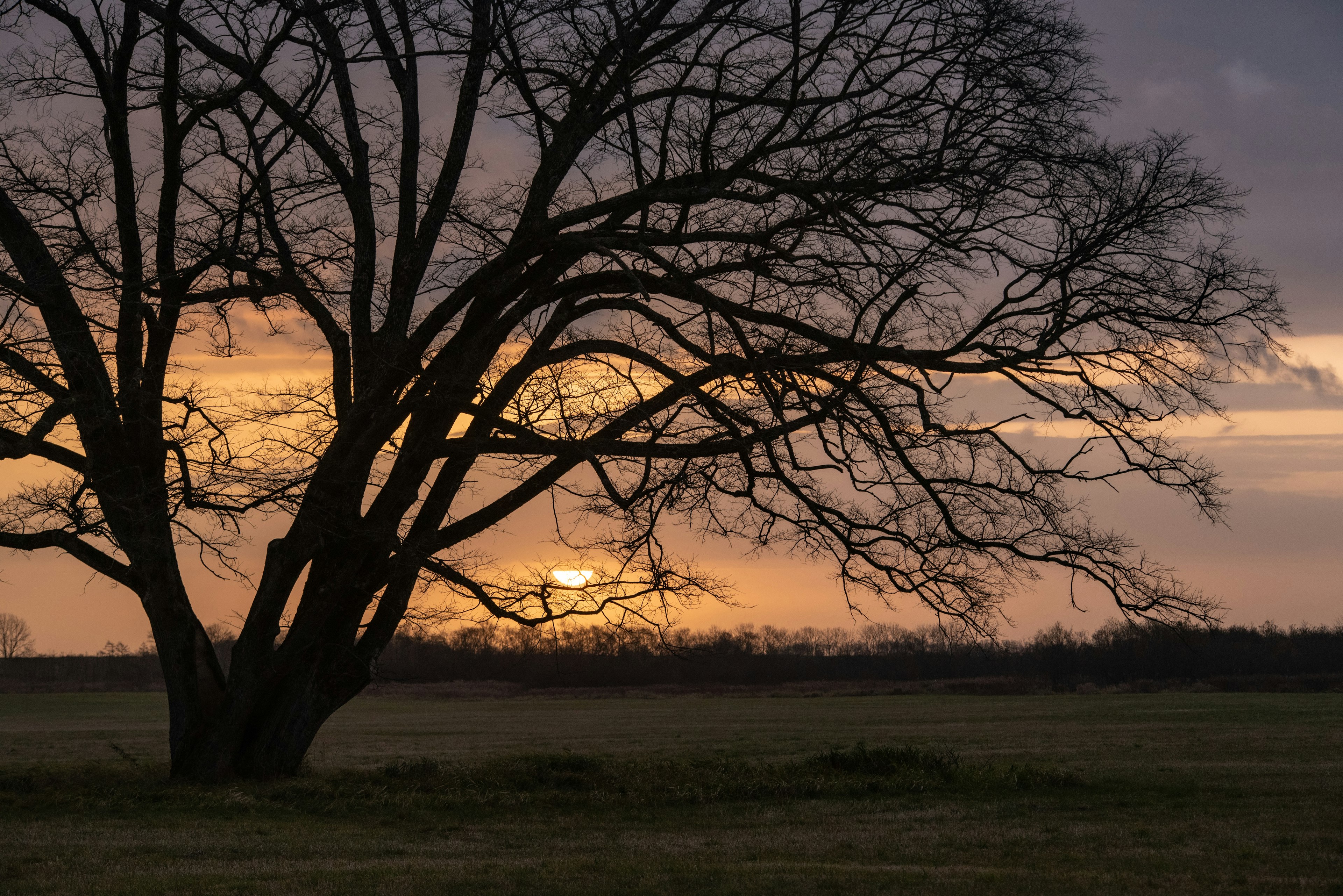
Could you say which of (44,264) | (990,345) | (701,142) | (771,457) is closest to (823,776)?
(771,457)

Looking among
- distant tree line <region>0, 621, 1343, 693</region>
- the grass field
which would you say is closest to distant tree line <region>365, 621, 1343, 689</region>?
distant tree line <region>0, 621, 1343, 693</region>

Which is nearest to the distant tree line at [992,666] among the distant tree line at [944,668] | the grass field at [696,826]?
the distant tree line at [944,668]

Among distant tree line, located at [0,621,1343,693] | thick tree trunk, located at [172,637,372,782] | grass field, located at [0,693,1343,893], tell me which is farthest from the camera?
distant tree line, located at [0,621,1343,693]

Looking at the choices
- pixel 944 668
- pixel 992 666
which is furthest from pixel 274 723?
pixel 944 668

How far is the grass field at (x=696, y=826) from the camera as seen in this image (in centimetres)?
844

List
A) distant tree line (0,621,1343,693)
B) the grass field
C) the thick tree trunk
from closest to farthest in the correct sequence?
the grass field < the thick tree trunk < distant tree line (0,621,1343,693)

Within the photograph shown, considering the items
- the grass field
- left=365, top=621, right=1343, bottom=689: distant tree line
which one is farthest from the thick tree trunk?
left=365, top=621, right=1343, bottom=689: distant tree line

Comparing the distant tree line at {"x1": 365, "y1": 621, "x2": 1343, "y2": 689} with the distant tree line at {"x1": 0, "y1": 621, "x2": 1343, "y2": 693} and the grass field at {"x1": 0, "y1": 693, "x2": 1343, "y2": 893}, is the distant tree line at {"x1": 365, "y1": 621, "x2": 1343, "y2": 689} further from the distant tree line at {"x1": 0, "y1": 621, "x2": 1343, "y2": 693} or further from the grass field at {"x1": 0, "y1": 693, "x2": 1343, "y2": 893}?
the grass field at {"x1": 0, "y1": 693, "x2": 1343, "y2": 893}

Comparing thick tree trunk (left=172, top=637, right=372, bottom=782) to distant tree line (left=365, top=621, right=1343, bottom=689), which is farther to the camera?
distant tree line (left=365, top=621, right=1343, bottom=689)

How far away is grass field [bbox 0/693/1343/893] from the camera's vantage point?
8438 millimetres

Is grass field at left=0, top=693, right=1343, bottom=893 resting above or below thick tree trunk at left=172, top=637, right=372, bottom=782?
below

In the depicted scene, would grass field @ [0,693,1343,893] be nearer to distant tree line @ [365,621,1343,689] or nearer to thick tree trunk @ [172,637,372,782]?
thick tree trunk @ [172,637,372,782]

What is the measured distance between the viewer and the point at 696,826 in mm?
11727

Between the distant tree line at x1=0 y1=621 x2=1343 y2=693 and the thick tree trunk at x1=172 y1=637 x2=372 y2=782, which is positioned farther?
the distant tree line at x1=0 y1=621 x2=1343 y2=693
